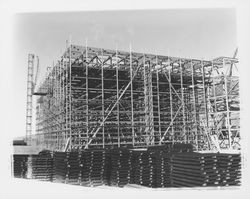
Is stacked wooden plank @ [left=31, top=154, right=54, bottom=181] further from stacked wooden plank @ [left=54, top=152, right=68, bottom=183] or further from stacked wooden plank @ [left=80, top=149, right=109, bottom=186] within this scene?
stacked wooden plank @ [left=80, top=149, right=109, bottom=186]

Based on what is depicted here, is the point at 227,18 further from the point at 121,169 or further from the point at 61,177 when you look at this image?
the point at 61,177

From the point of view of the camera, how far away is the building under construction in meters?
9.23

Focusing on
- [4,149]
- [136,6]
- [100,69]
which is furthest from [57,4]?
[100,69]

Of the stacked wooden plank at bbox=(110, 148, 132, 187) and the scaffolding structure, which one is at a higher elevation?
the scaffolding structure

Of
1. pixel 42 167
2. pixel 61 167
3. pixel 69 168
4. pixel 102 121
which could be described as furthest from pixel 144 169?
pixel 102 121

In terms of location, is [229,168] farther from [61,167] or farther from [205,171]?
[61,167]

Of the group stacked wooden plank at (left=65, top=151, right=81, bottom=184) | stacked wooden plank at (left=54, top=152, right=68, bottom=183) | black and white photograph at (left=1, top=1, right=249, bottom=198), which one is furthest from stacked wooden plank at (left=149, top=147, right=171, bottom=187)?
stacked wooden plank at (left=54, top=152, right=68, bottom=183)

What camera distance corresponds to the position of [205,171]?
27.9 ft

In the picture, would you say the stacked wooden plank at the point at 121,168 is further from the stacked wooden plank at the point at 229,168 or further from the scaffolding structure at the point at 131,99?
the scaffolding structure at the point at 131,99

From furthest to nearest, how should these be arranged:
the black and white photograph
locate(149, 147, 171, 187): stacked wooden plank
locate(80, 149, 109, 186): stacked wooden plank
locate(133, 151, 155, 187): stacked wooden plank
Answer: locate(80, 149, 109, 186): stacked wooden plank → locate(133, 151, 155, 187): stacked wooden plank → locate(149, 147, 171, 187): stacked wooden plank → the black and white photograph

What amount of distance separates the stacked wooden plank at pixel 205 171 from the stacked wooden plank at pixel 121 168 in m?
1.77

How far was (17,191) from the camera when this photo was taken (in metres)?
8.21

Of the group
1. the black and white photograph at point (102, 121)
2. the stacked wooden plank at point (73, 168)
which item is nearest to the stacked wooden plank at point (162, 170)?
the black and white photograph at point (102, 121)

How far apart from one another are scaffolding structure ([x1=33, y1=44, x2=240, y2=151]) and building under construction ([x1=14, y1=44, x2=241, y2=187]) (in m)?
0.06
